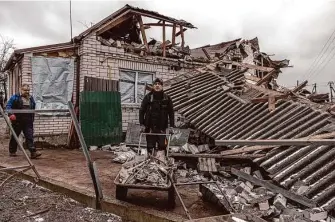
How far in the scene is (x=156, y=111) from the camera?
22.4 feet

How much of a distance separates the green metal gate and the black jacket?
436cm

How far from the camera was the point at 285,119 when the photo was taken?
7180 mm

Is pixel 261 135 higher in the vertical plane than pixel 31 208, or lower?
higher

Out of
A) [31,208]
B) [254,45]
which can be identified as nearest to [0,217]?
[31,208]

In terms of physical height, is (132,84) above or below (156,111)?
above

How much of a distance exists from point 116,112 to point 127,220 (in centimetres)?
693

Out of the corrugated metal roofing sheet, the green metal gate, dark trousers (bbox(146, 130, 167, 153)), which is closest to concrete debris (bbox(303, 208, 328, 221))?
the corrugated metal roofing sheet

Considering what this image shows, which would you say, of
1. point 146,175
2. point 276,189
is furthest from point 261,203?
point 146,175

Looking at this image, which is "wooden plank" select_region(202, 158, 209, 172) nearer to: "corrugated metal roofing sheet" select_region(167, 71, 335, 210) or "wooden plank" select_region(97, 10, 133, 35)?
"corrugated metal roofing sheet" select_region(167, 71, 335, 210)

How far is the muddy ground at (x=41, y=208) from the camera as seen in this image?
464cm

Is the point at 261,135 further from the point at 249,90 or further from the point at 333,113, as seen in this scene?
the point at 249,90

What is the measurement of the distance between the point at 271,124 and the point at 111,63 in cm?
641

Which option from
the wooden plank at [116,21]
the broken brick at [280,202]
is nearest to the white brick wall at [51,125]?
the wooden plank at [116,21]

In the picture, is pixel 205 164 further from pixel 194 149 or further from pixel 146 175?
pixel 146 175
